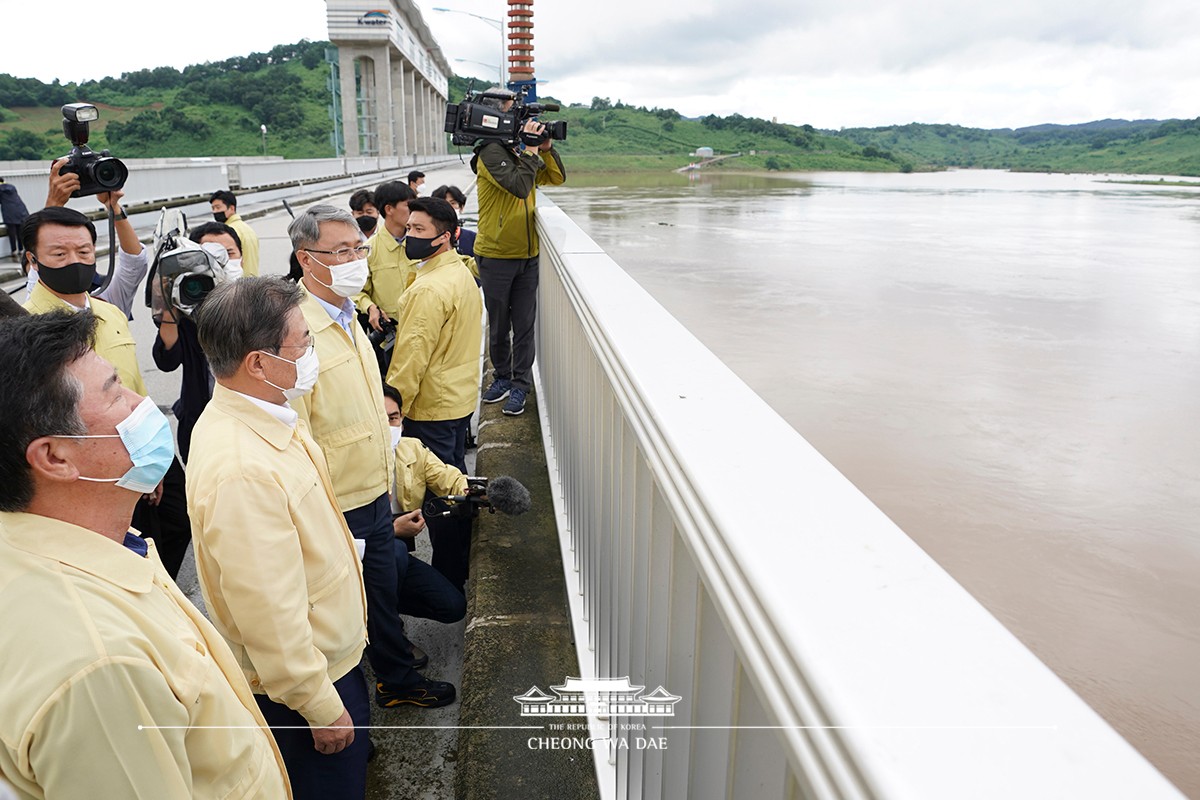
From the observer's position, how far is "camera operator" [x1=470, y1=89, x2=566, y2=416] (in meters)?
5.12

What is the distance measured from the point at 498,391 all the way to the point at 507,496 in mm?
1985

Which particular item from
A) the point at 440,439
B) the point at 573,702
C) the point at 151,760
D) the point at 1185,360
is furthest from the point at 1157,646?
the point at 1185,360

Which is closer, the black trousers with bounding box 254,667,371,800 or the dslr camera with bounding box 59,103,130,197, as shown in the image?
the black trousers with bounding box 254,667,371,800

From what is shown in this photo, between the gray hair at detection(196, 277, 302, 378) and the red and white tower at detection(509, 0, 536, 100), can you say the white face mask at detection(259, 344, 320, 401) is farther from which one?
the red and white tower at detection(509, 0, 536, 100)

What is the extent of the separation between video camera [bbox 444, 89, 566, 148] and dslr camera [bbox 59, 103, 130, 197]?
191cm

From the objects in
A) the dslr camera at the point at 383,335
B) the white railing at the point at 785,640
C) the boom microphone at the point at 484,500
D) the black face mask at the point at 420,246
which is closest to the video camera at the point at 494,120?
the black face mask at the point at 420,246

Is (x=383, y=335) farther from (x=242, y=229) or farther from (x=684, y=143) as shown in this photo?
(x=684, y=143)

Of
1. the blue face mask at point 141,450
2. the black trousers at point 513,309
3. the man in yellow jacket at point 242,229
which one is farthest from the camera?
the man in yellow jacket at point 242,229

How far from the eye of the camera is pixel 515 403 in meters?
5.23

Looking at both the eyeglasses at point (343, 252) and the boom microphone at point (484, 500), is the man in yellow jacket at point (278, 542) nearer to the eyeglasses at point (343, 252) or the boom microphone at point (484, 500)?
the eyeglasses at point (343, 252)

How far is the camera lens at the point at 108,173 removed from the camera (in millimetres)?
4500

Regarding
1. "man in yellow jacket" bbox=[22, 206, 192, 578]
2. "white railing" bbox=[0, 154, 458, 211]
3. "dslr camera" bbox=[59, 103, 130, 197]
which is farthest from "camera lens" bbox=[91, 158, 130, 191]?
"white railing" bbox=[0, 154, 458, 211]

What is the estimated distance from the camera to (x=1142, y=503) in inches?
217

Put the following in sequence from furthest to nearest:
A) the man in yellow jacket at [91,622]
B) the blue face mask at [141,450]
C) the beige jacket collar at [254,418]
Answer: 1. the beige jacket collar at [254,418]
2. the blue face mask at [141,450]
3. the man in yellow jacket at [91,622]
